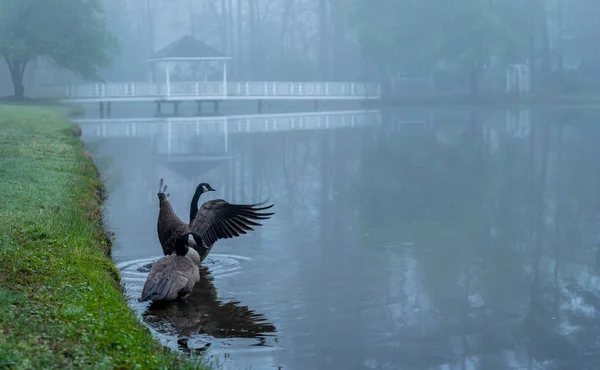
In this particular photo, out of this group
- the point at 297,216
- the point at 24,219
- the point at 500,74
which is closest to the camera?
the point at 24,219

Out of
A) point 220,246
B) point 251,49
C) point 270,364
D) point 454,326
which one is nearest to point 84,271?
point 270,364

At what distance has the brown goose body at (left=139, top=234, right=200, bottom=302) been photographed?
29.0 feet

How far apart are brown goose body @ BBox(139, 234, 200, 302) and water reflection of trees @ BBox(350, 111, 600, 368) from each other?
1977 mm

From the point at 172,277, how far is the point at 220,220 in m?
1.66

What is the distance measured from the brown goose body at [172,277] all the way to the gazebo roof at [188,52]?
44.9 meters

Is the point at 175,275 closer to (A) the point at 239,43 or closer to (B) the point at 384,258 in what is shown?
(B) the point at 384,258

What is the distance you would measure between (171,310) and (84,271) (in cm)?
98

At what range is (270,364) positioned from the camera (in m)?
7.27

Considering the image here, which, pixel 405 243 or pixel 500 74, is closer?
pixel 405 243

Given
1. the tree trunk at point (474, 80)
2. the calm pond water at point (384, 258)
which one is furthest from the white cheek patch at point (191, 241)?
the tree trunk at point (474, 80)

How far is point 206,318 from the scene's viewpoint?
8.59 m

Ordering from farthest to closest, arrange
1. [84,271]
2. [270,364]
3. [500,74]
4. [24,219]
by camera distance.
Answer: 1. [500,74]
2. [24,219]
3. [84,271]
4. [270,364]

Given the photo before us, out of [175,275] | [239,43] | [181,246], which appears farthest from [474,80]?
[175,275]

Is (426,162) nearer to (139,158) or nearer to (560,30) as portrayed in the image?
(139,158)
